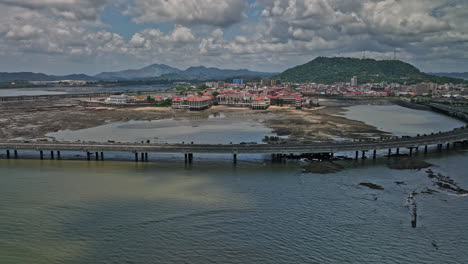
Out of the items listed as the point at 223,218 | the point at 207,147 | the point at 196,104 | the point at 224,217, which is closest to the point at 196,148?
the point at 207,147

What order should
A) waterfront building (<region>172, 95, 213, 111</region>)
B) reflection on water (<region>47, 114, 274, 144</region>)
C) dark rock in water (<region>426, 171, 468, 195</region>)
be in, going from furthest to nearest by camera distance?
waterfront building (<region>172, 95, 213, 111</region>) → reflection on water (<region>47, 114, 274, 144</region>) → dark rock in water (<region>426, 171, 468, 195</region>)

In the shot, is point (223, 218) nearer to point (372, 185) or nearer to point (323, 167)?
point (372, 185)

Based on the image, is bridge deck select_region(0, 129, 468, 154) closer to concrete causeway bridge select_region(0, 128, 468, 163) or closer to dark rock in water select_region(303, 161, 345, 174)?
concrete causeway bridge select_region(0, 128, 468, 163)

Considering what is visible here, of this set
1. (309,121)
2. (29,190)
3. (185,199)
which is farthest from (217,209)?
(309,121)

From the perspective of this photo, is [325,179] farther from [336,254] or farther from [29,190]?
[29,190]

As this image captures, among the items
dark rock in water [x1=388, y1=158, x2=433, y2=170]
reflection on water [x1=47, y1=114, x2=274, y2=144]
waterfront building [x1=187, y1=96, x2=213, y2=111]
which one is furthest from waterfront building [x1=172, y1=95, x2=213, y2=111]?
dark rock in water [x1=388, y1=158, x2=433, y2=170]

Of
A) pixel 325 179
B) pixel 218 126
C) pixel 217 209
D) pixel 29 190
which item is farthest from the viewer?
pixel 218 126

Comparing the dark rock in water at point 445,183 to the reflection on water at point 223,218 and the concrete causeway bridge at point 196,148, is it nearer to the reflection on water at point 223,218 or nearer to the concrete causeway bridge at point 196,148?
the reflection on water at point 223,218
